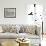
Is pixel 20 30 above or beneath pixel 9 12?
beneath

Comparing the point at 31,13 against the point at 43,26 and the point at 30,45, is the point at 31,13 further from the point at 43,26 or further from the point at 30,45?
the point at 30,45

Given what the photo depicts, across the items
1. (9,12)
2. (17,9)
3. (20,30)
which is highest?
(17,9)

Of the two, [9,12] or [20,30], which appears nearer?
[20,30]

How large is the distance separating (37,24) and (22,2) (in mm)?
1117

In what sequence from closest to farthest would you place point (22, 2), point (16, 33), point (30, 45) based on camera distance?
point (30, 45) < point (16, 33) < point (22, 2)

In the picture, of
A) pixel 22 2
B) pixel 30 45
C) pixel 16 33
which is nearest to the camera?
pixel 30 45

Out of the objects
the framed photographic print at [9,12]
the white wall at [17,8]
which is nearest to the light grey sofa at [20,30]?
the white wall at [17,8]

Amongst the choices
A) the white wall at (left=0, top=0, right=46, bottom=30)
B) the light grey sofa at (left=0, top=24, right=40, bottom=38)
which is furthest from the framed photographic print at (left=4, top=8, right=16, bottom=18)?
the light grey sofa at (left=0, top=24, right=40, bottom=38)

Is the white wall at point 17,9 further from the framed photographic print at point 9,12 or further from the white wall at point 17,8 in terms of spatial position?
the framed photographic print at point 9,12

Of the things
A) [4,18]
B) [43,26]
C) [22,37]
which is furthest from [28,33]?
[4,18]

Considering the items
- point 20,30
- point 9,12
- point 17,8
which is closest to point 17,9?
point 17,8

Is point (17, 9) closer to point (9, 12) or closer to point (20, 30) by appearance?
point (9, 12)

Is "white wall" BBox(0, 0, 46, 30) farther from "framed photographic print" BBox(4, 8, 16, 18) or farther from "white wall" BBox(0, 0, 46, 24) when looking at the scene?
"framed photographic print" BBox(4, 8, 16, 18)

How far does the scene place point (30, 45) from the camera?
4289 mm
